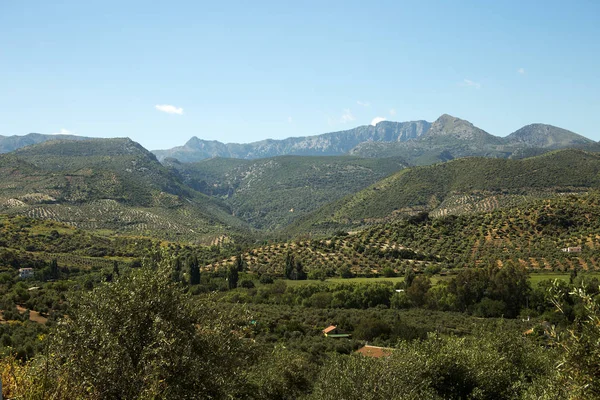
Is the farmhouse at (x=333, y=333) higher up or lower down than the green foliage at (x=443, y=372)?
lower down

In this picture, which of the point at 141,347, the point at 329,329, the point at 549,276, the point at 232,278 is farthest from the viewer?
the point at 232,278

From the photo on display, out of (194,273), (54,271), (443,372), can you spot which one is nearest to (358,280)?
(194,273)

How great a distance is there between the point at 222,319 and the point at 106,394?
639 cm

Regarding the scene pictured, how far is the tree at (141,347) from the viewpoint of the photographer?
15539 millimetres

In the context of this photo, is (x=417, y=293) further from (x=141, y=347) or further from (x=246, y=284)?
(x=141, y=347)

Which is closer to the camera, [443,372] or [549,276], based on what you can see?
[443,372]

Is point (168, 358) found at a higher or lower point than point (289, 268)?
higher

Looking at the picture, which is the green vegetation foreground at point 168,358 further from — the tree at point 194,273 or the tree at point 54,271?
the tree at point 54,271

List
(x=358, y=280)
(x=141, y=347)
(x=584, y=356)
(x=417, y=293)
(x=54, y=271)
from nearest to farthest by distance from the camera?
1. (x=584, y=356)
2. (x=141, y=347)
3. (x=417, y=293)
4. (x=54, y=271)
5. (x=358, y=280)

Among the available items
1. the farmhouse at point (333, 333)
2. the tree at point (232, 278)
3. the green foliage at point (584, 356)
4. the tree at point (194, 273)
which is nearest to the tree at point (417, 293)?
the farmhouse at point (333, 333)

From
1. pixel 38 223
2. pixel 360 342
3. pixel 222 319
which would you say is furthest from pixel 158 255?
pixel 38 223

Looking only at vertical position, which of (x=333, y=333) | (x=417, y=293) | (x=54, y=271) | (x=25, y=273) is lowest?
(x=333, y=333)

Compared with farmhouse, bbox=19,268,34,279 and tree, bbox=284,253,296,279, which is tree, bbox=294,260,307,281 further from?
farmhouse, bbox=19,268,34,279

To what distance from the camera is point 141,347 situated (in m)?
16.9
